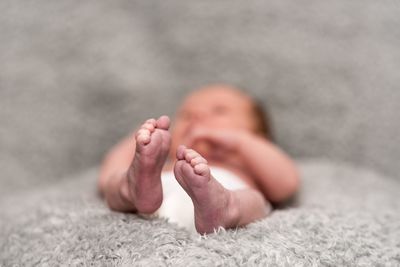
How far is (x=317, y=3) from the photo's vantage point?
159cm

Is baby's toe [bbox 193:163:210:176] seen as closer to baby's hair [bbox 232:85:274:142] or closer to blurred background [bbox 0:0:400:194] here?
baby's hair [bbox 232:85:274:142]

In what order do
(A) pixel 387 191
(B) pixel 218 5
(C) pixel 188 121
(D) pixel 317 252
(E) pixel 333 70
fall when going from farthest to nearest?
1. (B) pixel 218 5
2. (E) pixel 333 70
3. (C) pixel 188 121
4. (A) pixel 387 191
5. (D) pixel 317 252

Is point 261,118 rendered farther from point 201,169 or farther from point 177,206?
point 201,169

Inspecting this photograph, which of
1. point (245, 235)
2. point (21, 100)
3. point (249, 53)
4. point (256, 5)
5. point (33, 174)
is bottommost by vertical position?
point (33, 174)

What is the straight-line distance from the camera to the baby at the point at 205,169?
836 millimetres

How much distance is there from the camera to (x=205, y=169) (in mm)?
804

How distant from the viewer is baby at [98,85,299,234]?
84 cm

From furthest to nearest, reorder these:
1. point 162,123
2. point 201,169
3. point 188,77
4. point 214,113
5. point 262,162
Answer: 1. point 188,77
2. point 214,113
3. point 262,162
4. point 162,123
5. point 201,169

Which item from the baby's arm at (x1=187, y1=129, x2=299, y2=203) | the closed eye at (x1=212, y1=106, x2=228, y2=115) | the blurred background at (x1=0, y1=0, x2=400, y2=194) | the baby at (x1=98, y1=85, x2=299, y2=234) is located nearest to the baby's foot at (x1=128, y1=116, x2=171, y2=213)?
the baby at (x1=98, y1=85, x2=299, y2=234)

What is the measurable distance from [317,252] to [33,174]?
3.38 feet

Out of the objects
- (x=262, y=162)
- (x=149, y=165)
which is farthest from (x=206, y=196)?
(x=262, y=162)

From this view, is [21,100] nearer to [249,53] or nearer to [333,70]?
[249,53]

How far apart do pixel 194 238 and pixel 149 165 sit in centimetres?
15

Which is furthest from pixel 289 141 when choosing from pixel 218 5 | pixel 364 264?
pixel 364 264
